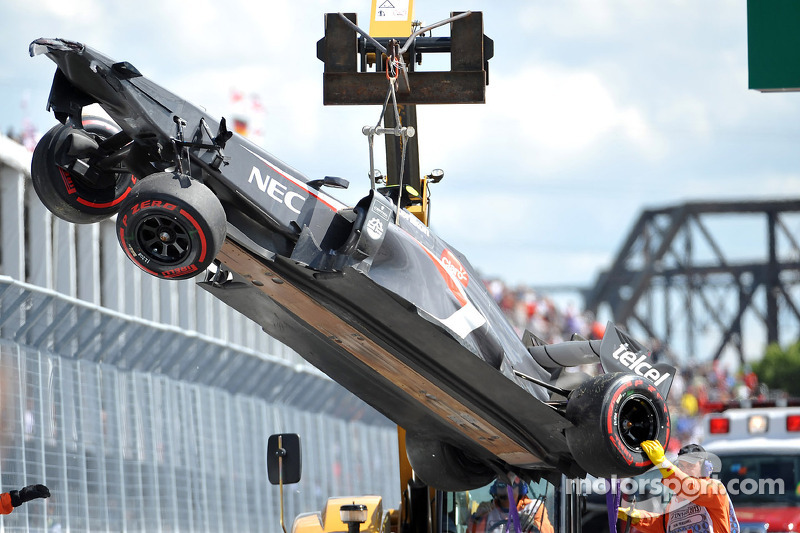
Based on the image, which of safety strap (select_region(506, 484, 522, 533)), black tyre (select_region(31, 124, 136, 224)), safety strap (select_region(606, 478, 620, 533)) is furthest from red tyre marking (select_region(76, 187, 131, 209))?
safety strap (select_region(606, 478, 620, 533))

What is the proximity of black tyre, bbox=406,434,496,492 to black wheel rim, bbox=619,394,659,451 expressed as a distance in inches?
53.1

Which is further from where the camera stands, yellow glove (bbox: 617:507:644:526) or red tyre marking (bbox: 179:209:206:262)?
yellow glove (bbox: 617:507:644:526)

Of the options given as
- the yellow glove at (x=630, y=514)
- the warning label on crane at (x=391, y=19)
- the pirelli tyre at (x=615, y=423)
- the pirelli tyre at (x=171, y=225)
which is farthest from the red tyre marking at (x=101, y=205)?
the yellow glove at (x=630, y=514)

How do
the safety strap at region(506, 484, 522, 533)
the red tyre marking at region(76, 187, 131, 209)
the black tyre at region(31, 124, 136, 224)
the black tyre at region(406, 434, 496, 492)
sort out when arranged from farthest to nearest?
the black tyre at region(406, 434, 496, 492), the safety strap at region(506, 484, 522, 533), the red tyre marking at region(76, 187, 131, 209), the black tyre at region(31, 124, 136, 224)

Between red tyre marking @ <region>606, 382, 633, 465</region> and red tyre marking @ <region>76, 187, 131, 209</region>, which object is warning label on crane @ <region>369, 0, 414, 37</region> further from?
red tyre marking @ <region>606, 382, 633, 465</region>

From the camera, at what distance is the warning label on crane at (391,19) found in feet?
27.1

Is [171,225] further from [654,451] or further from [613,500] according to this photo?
[613,500]

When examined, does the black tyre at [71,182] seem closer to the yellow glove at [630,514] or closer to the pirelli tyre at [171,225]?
the pirelli tyre at [171,225]

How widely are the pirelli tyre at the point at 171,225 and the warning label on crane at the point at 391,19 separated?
288 cm

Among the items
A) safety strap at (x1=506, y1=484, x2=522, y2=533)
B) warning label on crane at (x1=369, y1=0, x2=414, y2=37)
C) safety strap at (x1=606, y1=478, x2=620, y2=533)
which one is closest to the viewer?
safety strap at (x1=606, y1=478, x2=620, y2=533)

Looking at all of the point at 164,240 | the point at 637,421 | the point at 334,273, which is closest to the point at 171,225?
the point at 164,240

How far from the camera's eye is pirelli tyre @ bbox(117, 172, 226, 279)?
558cm

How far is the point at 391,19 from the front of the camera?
8297 mm

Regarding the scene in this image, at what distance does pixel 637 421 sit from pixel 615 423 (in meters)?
0.29
